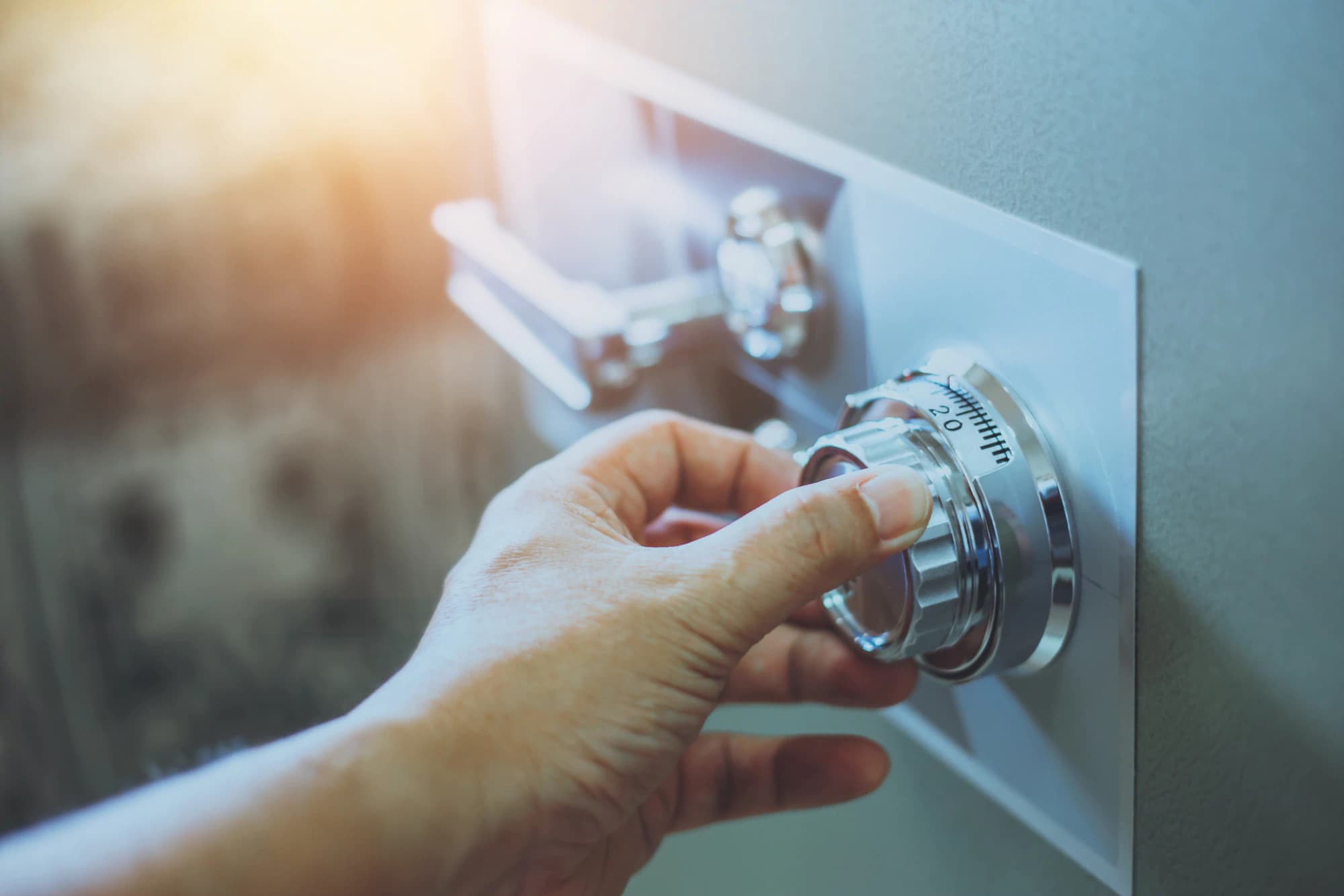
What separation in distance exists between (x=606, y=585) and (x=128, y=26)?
0.49 m

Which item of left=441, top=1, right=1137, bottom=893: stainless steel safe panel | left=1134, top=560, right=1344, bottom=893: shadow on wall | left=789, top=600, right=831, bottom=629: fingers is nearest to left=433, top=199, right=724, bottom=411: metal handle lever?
left=441, top=1, right=1137, bottom=893: stainless steel safe panel

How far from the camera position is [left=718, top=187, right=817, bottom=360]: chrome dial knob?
0.40 meters

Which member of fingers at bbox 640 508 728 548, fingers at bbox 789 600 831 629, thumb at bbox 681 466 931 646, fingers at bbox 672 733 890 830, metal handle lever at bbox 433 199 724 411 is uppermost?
metal handle lever at bbox 433 199 724 411

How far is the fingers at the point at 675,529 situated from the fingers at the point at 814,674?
0.06 metres

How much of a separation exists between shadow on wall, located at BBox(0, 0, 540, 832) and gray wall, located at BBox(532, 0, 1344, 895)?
1.23ft

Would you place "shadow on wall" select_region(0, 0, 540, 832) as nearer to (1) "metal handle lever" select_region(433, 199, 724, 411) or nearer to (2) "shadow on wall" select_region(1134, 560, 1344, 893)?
(1) "metal handle lever" select_region(433, 199, 724, 411)

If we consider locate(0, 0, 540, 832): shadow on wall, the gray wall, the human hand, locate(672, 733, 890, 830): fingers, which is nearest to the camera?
the gray wall

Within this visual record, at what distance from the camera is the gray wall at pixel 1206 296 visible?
0.75 ft

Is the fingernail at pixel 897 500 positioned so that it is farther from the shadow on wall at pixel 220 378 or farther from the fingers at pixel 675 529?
the shadow on wall at pixel 220 378

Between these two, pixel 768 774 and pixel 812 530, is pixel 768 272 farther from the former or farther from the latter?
pixel 768 774

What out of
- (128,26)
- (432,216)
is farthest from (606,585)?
(128,26)

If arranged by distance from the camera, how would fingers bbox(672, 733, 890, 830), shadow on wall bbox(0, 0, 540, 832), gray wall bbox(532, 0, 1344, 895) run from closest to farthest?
1. gray wall bbox(532, 0, 1344, 895)
2. fingers bbox(672, 733, 890, 830)
3. shadow on wall bbox(0, 0, 540, 832)

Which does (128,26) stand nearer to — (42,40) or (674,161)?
(42,40)

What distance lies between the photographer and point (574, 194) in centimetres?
53
